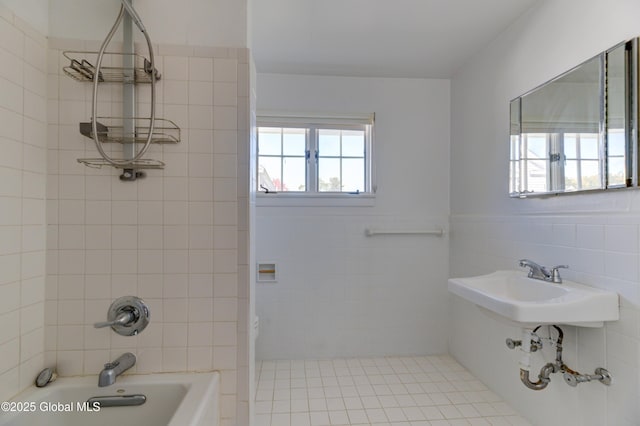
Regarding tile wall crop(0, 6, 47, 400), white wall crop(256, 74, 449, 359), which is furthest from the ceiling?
tile wall crop(0, 6, 47, 400)

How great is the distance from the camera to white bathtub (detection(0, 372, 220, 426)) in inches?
43.3

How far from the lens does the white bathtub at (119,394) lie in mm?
1099

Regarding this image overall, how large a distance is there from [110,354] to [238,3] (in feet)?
5.26

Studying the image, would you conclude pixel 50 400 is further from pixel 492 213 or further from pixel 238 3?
pixel 492 213

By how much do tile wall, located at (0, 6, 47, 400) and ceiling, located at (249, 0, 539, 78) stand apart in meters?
1.13

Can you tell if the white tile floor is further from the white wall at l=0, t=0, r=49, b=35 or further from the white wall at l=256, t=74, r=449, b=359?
the white wall at l=0, t=0, r=49, b=35

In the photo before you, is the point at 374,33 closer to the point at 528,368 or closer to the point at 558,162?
the point at 558,162

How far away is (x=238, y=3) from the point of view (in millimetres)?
1337

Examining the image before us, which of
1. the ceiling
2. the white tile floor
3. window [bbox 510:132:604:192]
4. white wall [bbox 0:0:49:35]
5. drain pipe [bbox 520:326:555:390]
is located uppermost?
the ceiling

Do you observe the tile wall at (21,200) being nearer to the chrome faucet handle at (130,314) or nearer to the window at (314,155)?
the chrome faucet handle at (130,314)

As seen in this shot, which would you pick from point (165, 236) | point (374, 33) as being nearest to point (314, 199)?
point (374, 33)
